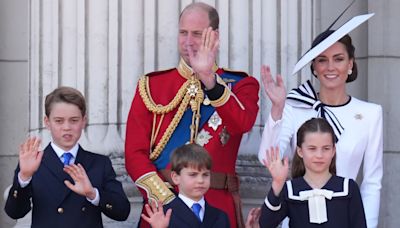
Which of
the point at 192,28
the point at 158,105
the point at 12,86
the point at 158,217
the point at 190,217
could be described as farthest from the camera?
the point at 12,86

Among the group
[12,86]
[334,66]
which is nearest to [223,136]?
[334,66]

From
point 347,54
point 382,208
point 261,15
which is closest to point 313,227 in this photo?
point 347,54

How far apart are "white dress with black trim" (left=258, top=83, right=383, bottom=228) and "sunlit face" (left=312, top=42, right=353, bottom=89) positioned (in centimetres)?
11

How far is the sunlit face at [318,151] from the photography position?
230 inches

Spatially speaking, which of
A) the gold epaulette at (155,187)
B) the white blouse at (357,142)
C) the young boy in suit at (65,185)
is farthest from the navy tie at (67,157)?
the white blouse at (357,142)

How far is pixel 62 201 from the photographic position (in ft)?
19.6

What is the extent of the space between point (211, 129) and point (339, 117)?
24.5 inches

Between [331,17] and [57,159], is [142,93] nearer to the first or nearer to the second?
[57,159]

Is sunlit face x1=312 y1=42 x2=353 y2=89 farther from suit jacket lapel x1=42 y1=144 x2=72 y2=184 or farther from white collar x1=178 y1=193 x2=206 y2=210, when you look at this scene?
suit jacket lapel x1=42 y1=144 x2=72 y2=184

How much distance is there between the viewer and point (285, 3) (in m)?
7.26

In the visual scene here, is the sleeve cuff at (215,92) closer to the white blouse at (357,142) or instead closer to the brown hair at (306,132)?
the white blouse at (357,142)

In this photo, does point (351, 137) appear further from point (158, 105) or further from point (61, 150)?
point (61, 150)

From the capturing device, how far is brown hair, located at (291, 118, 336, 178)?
19.2 feet

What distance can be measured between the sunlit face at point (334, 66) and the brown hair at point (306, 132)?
35cm
